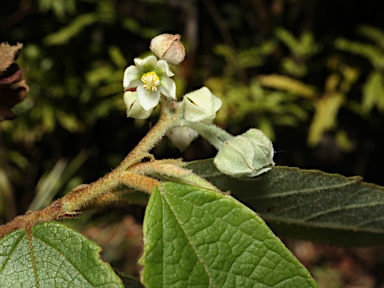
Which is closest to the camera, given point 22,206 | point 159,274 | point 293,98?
point 159,274

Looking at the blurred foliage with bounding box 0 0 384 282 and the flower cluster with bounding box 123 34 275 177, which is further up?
the blurred foliage with bounding box 0 0 384 282

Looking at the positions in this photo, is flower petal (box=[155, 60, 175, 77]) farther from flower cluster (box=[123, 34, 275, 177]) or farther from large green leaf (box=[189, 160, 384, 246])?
large green leaf (box=[189, 160, 384, 246])

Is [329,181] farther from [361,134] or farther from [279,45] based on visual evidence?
[361,134]

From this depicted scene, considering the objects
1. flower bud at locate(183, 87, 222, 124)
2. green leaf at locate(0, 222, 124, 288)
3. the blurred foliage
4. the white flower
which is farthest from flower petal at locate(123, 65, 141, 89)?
the blurred foliage

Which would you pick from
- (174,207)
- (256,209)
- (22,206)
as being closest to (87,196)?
(174,207)

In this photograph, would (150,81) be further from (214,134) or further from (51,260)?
(51,260)

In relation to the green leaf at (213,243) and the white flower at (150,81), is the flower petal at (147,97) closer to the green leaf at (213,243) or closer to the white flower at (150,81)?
the white flower at (150,81)
